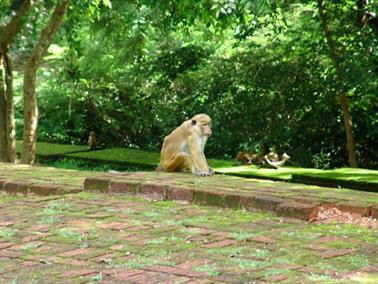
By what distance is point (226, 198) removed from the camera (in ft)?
22.0

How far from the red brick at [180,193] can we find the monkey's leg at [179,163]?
1.51 meters

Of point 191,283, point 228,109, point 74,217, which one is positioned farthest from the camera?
point 228,109

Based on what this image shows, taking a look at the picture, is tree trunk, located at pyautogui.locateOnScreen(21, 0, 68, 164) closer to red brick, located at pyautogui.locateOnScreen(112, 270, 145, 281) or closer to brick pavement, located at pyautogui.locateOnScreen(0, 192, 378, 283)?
brick pavement, located at pyautogui.locateOnScreen(0, 192, 378, 283)

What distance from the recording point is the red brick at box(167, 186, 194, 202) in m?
7.00

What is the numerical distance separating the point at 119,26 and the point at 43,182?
678 centimetres

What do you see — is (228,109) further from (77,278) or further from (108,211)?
(77,278)

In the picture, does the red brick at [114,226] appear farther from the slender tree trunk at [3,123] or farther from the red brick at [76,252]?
the slender tree trunk at [3,123]

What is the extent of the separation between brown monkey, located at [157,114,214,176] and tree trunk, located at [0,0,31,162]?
5249 mm

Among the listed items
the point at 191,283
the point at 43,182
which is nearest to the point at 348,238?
the point at 191,283

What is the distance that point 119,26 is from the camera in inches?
563

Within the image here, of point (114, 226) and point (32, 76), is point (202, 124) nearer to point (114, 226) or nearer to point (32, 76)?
point (114, 226)

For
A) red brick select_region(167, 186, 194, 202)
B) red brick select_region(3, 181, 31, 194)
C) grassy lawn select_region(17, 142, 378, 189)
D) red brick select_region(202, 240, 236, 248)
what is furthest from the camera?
grassy lawn select_region(17, 142, 378, 189)

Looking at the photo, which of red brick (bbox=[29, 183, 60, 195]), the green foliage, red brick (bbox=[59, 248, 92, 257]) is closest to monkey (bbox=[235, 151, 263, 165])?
the green foliage

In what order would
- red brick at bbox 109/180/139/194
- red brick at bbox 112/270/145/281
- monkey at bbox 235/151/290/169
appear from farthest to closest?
monkey at bbox 235/151/290/169 < red brick at bbox 109/180/139/194 < red brick at bbox 112/270/145/281
